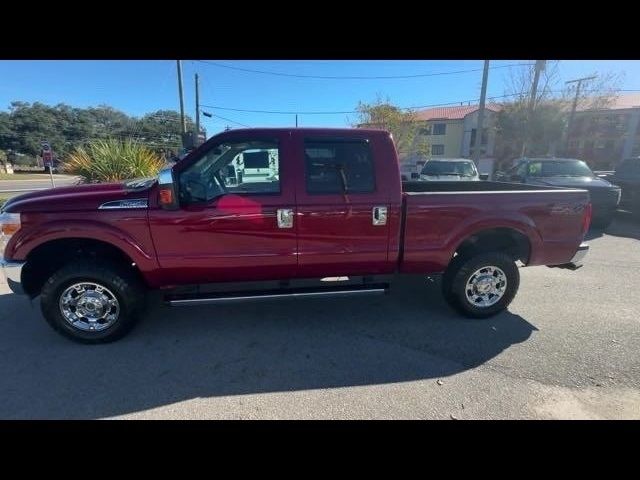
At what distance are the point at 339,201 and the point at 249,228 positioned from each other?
88 centimetres

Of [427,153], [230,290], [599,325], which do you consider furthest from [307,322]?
[427,153]

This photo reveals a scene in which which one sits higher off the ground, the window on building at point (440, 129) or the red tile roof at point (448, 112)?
the red tile roof at point (448, 112)

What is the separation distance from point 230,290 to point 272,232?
Result: 0.78 metres

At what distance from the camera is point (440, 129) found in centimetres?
4525

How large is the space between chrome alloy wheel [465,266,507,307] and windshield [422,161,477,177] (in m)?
8.19

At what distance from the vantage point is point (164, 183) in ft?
9.64

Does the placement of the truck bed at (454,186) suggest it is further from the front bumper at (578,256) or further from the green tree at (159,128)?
the green tree at (159,128)

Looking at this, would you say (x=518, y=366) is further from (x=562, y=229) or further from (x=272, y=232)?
(x=272, y=232)

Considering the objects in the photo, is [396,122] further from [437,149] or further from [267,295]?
[267,295]

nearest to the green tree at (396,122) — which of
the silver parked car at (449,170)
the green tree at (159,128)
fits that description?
the silver parked car at (449,170)

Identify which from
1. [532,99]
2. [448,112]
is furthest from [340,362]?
[448,112]

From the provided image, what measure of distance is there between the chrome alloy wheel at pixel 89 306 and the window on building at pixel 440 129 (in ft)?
158

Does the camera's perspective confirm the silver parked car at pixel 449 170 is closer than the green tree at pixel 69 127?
Yes

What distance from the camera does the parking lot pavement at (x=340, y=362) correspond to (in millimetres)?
2438
